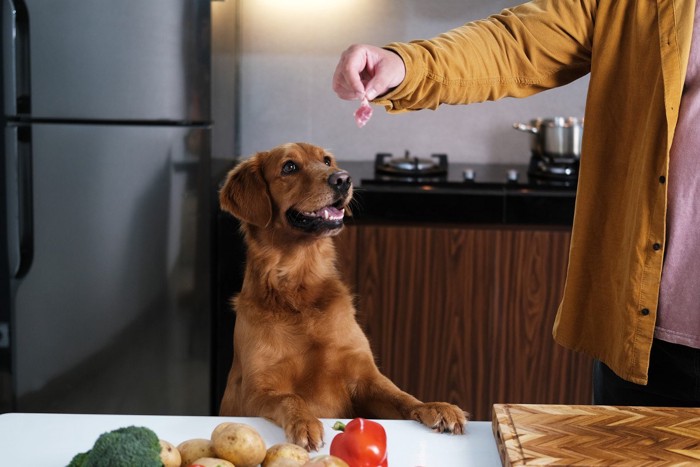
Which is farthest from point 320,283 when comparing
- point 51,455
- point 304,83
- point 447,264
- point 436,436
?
point 304,83

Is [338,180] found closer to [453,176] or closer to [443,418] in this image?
[443,418]

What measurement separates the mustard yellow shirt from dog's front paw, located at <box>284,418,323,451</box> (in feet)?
1.70

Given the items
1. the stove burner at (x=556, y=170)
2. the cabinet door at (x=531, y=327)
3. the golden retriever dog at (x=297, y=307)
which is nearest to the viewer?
the golden retriever dog at (x=297, y=307)

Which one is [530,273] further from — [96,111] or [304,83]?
[96,111]


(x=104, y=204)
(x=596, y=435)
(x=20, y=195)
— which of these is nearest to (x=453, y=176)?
(x=104, y=204)

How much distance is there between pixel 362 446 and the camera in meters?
1.05

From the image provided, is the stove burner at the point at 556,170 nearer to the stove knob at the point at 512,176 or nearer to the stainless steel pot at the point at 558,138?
the stainless steel pot at the point at 558,138

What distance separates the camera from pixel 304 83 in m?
3.32

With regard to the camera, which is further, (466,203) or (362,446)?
(466,203)

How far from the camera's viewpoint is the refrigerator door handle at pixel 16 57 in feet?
8.43

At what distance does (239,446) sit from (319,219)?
755 mm

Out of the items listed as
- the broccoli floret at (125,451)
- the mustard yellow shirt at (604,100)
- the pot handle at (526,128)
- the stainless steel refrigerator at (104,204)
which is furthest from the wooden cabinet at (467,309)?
the broccoli floret at (125,451)

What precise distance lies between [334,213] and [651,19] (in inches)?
27.3

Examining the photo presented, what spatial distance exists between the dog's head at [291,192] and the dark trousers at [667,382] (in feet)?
2.03
